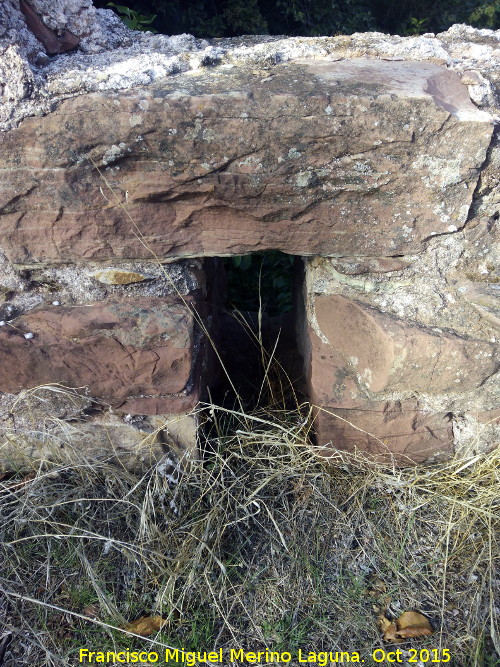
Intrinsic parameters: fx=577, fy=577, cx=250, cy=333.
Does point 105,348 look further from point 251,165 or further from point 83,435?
point 251,165

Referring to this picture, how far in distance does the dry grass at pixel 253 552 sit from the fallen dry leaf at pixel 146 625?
2 cm

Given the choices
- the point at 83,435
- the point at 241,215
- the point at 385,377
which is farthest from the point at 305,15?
the point at 83,435

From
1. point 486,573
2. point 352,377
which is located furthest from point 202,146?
point 486,573

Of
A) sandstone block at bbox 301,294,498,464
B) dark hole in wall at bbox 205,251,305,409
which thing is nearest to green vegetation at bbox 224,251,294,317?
dark hole in wall at bbox 205,251,305,409

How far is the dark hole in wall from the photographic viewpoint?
1.96 m

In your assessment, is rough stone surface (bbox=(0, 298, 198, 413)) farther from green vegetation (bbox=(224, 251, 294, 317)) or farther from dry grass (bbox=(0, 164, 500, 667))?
green vegetation (bbox=(224, 251, 294, 317))

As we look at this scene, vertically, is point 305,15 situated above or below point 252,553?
above

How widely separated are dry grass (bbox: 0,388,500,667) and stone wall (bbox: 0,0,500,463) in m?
0.12

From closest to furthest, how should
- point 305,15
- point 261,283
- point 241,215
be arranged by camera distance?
1. point 241,215
2. point 261,283
3. point 305,15

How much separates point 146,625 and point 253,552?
309 millimetres

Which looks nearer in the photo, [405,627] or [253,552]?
[405,627]

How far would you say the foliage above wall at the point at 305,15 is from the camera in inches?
119

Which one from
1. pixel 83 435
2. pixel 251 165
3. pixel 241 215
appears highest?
pixel 251 165

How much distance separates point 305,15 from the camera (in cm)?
348
